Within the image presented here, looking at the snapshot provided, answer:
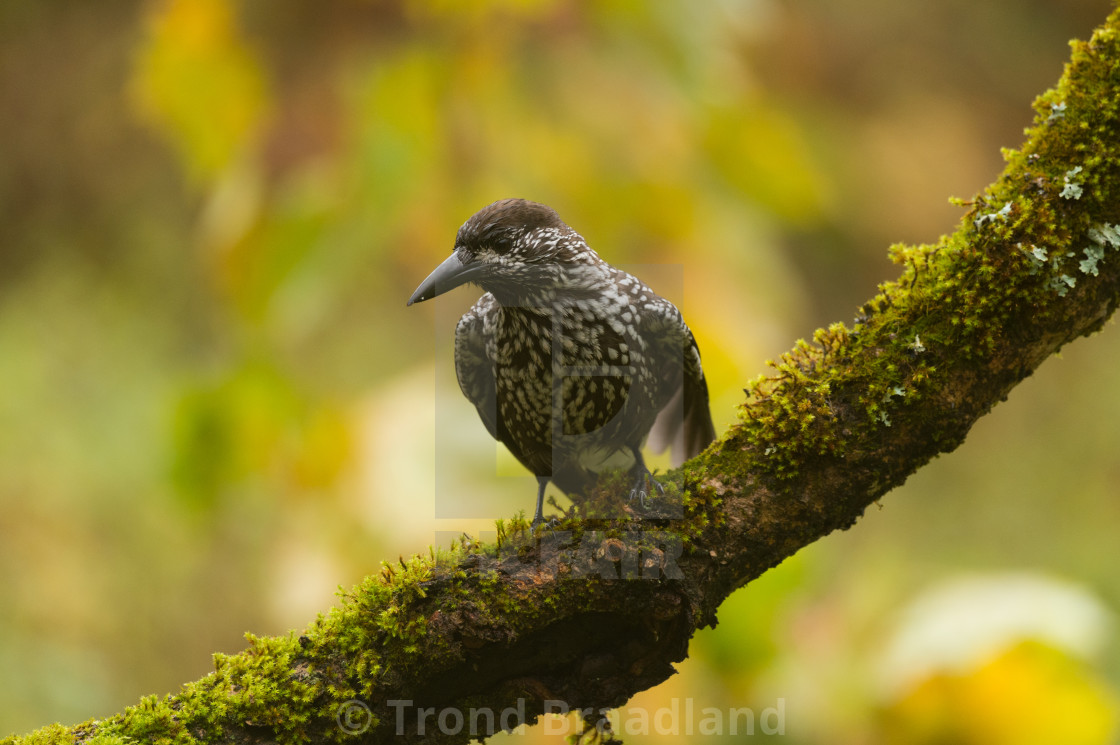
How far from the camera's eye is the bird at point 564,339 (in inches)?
128

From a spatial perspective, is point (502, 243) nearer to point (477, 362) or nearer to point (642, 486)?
point (477, 362)

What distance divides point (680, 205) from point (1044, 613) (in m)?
2.66

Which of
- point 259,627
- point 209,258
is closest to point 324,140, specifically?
point 209,258

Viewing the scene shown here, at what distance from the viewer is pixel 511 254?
3248 millimetres

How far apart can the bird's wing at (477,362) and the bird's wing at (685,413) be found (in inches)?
27.5

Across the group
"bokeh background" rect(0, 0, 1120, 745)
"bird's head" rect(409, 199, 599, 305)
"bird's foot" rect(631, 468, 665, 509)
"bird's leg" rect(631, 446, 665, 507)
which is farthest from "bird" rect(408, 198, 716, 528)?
"bokeh background" rect(0, 0, 1120, 745)

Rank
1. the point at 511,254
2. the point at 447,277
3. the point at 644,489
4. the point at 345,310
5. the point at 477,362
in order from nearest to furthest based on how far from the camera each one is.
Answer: the point at 644,489 < the point at 447,277 < the point at 511,254 < the point at 477,362 < the point at 345,310

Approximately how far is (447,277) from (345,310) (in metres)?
3.29

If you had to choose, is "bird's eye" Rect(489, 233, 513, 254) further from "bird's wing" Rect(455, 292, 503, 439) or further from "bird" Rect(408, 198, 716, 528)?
"bird's wing" Rect(455, 292, 503, 439)

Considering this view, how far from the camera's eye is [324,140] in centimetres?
458

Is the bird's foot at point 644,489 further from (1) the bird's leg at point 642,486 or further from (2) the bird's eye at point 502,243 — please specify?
(2) the bird's eye at point 502,243

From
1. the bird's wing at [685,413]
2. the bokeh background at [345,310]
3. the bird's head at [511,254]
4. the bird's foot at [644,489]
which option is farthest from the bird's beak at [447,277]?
the bokeh background at [345,310]

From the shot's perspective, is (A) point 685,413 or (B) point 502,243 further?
(A) point 685,413

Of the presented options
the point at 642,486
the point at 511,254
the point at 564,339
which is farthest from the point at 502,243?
the point at 642,486
